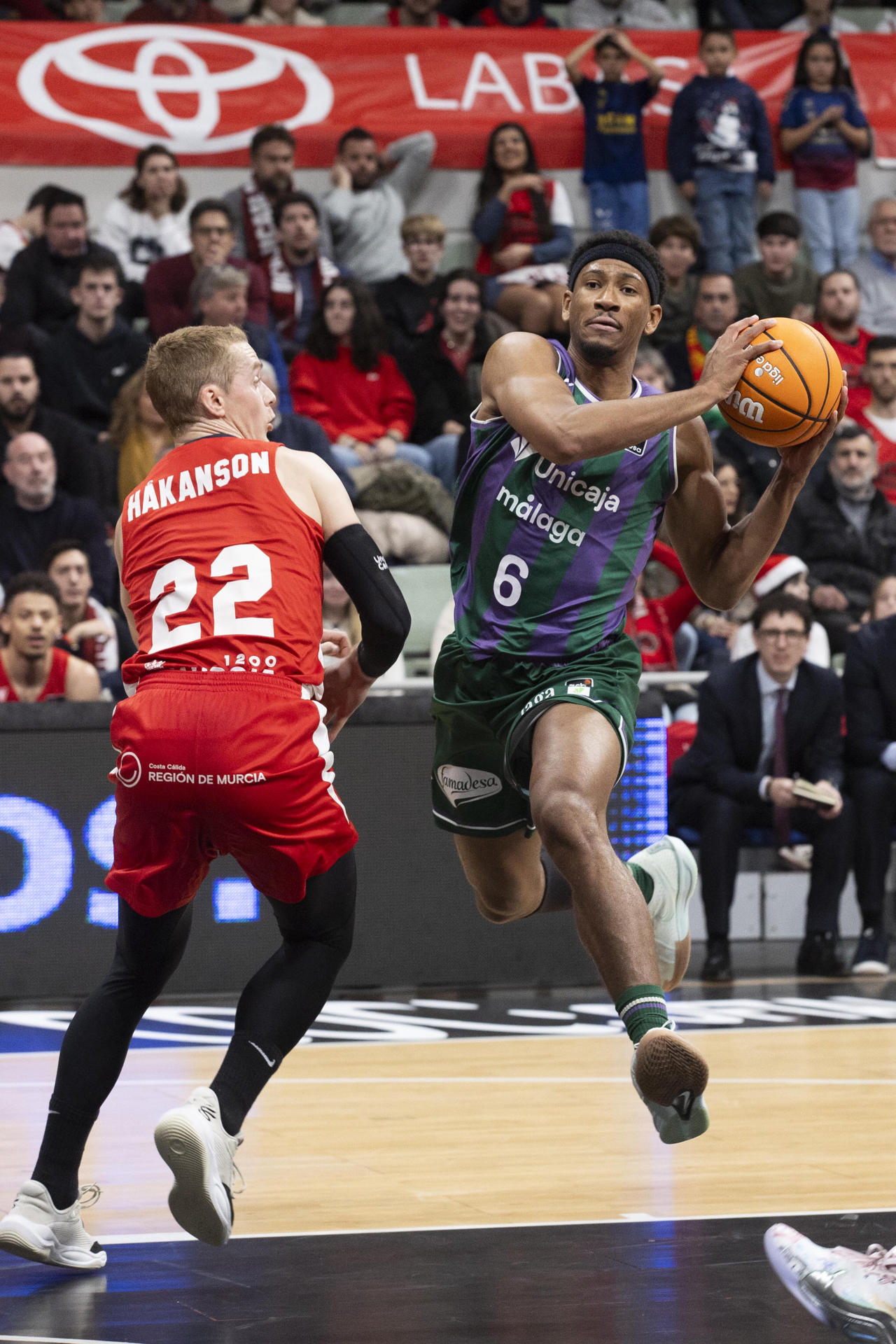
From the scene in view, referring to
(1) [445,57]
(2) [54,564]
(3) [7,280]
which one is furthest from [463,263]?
(2) [54,564]

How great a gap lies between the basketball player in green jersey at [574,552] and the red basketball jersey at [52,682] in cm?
358

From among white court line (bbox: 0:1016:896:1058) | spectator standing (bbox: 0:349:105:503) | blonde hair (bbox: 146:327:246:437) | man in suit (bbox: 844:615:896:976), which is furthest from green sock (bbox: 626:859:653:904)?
spectator standing (bbox: 0:349:105:503)

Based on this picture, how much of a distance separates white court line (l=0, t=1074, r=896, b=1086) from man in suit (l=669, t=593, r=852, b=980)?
2572 mm

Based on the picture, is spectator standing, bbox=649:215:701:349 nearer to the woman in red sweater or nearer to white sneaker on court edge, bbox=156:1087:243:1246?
the woman in red sweater

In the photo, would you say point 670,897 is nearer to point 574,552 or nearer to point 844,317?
point 574,552

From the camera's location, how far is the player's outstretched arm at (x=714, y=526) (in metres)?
4.68

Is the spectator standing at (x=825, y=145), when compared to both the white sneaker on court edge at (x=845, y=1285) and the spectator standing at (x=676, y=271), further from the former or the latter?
the white sneaker on court edge at (x=845, y=1285)

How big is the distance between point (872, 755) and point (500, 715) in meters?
4.58

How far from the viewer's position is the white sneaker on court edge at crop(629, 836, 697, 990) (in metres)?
4.79

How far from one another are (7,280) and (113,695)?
368 centimetres

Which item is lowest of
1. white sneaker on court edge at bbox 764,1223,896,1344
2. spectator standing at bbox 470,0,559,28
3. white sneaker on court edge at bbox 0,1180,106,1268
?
white sneaker on court edge at bbox 0,1180,106,1268

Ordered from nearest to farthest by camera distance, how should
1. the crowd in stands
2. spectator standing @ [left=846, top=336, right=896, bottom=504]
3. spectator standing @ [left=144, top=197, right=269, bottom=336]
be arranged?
the crowd in stands, spectator standing @ [left=144, top=197, right=269, bottom=336], spectator standing @ [left=846, top=336, right=896, bottom=504]

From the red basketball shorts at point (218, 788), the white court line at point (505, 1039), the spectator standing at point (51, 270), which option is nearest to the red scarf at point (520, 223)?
the spectator standing at point (51, 270)

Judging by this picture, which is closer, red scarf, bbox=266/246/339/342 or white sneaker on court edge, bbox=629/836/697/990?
white sneaker on court edge, bbox=629/836/697/990
